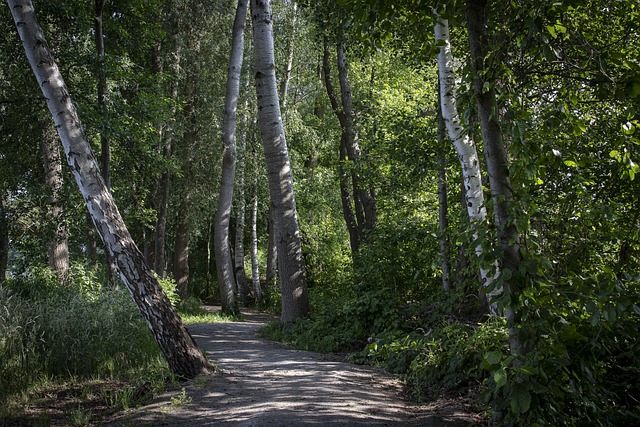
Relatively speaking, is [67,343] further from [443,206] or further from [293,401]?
[443,206]

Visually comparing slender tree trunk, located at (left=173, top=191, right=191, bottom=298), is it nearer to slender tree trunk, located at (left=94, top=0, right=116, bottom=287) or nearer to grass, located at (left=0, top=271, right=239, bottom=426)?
slender tree trunk, located at (left=94, top=0, right=116, bottom=287)

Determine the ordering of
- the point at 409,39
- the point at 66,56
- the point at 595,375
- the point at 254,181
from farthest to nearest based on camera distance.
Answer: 1. the point at 254,181
2. the point at 66,56
3. the point at 409,39
4. the point at 595,375

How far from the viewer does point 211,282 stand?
33281mm

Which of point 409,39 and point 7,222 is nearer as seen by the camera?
point 409,39

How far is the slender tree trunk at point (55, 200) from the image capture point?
13.7 m

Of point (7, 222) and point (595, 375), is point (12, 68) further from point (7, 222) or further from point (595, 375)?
point (595, 375)

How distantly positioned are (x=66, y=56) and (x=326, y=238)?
13.8 m

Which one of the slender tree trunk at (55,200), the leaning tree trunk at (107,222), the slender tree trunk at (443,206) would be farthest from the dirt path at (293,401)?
the slender tree trunk at (55,200)

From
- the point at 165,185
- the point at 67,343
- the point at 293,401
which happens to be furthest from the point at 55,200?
the point at 293,401

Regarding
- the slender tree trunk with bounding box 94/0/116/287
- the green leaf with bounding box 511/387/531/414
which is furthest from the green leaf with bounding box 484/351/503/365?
the slender tree trunk with bounding box 94/0/116/287

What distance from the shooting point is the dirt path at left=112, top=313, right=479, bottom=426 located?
5.20 metres

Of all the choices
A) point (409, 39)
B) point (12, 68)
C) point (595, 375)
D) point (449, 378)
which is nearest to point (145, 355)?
point (449, 378)

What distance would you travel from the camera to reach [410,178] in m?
10.5

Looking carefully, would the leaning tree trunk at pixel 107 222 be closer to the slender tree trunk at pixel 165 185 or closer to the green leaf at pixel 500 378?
the green leaf at pixel 500 378
